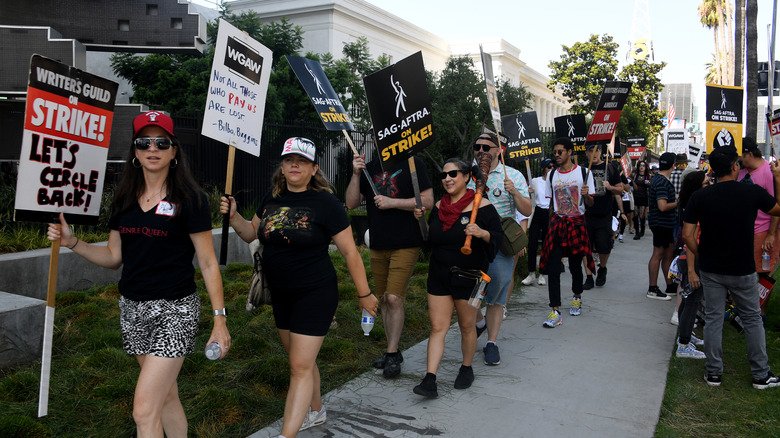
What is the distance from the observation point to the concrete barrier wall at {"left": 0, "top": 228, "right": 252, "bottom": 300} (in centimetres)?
618

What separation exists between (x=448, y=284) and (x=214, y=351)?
6.77ft

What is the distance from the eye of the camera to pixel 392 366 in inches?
197

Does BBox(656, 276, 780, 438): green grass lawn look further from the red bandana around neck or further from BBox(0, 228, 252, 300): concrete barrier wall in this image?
BBox(0, 228, 252, 300): concrete barrier wall

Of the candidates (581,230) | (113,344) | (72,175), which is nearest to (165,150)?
(72,175)

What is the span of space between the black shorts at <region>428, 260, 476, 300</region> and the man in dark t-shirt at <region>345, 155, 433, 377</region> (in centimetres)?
39

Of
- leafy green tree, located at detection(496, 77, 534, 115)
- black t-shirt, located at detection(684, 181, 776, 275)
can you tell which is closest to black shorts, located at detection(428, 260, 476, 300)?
black t-shirt, located at detection(684, 181, 776, 275)

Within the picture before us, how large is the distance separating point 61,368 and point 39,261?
2147 millimetres

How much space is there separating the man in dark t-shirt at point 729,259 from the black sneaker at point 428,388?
227 centimetres

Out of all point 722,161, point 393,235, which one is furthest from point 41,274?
point 722,161

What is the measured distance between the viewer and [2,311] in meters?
4.60

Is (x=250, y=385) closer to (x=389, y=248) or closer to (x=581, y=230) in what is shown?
(x=389, y=248)

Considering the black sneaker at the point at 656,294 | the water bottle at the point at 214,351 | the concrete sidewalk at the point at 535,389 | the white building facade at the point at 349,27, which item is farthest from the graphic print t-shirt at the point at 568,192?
the white building facade at the point at 349,27

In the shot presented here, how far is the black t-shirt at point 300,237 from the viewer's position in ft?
11.6

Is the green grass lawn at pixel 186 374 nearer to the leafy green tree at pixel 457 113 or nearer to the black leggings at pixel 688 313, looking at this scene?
the black leggings at pixel 688 313
